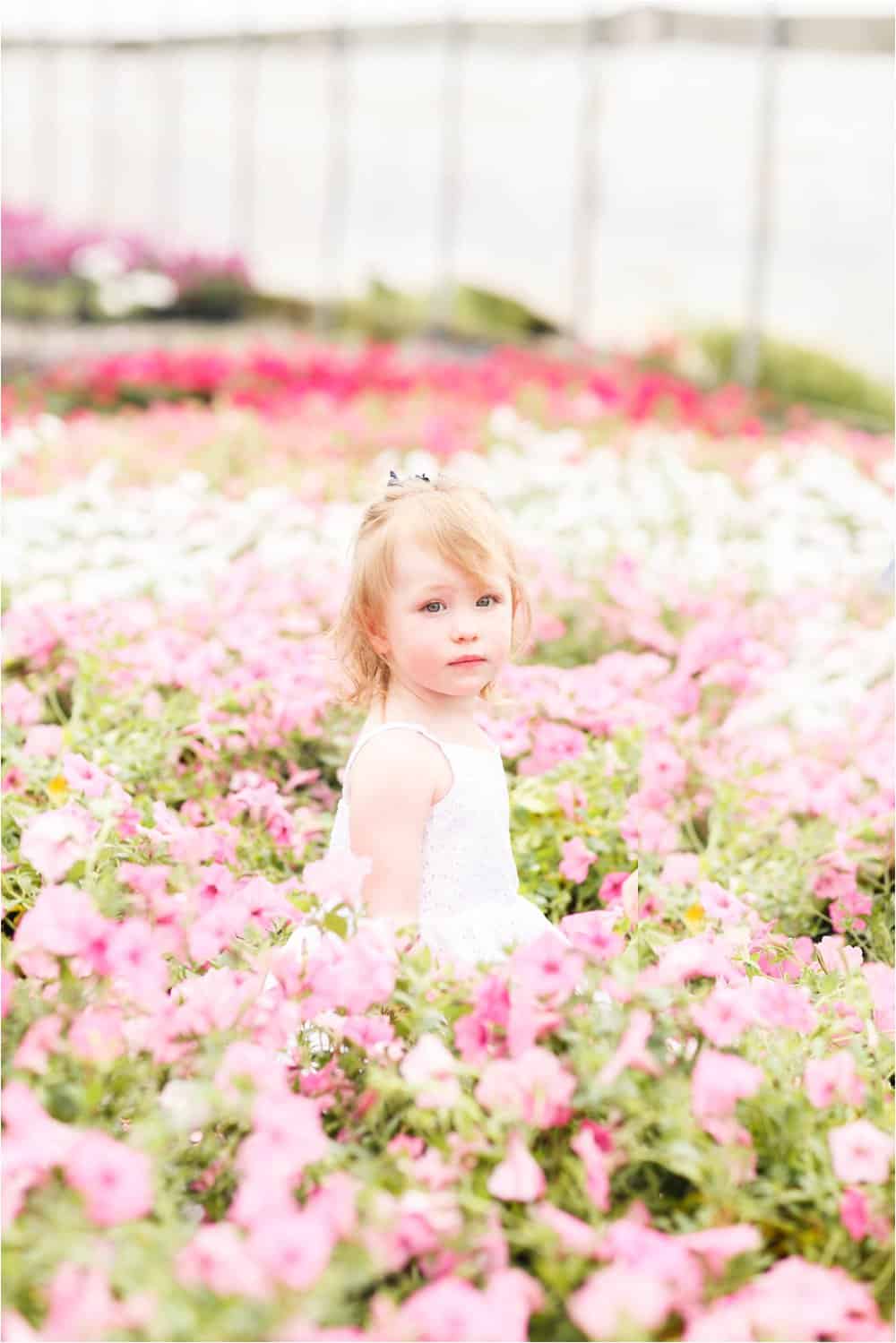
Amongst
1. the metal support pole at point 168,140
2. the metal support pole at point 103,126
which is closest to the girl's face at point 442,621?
the metal support pole at point 168,140

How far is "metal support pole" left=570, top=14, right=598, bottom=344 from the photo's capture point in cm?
1167

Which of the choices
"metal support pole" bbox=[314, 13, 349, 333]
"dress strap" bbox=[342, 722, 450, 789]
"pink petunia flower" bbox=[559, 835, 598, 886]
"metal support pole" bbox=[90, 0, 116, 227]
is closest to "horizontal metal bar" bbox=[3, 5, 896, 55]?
"metal support pole" bbox=[314, 13, 349, 333]

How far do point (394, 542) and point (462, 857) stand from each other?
390 millimetres

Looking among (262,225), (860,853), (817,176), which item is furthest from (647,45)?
(860,853)

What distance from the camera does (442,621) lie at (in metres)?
2.04

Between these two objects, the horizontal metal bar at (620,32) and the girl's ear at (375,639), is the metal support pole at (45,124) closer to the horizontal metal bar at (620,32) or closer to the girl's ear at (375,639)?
the horizontal metal bar at (620,32)

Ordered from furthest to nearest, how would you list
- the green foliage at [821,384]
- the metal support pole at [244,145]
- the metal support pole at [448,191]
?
1. the metal support pole at [244,145]
2. the metal support pole at [448,191]
3. the green foliage at [821,384]

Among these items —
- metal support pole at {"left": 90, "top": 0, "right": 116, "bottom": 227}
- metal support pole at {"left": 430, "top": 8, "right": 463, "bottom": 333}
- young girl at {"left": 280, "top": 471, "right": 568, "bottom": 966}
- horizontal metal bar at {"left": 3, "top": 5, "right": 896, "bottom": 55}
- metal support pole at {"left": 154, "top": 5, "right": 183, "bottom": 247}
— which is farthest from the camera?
metal support pole at {"left": 90, "top": 0, "right": 116, "bottom": 227}

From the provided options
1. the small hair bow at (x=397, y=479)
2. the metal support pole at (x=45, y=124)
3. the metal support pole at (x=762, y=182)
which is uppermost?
the small hair bow at (x=397, y=479)

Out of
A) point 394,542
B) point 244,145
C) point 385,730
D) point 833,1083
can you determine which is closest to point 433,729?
point 385,730

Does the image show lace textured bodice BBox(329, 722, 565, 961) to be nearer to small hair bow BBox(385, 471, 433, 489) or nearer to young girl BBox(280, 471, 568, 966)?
young girl BBox(280, 471, 568, 966)

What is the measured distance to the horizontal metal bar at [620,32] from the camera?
9.64 meters

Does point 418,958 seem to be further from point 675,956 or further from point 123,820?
point 123,820

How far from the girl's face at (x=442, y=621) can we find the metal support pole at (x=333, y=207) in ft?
43.9
